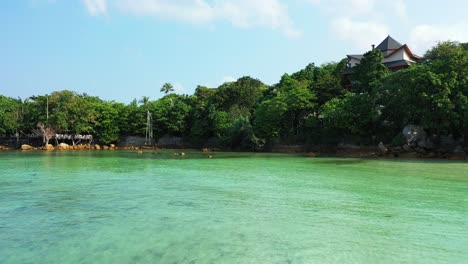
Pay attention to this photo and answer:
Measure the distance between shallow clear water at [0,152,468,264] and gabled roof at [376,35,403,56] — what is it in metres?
30.9

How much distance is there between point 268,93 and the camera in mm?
50438

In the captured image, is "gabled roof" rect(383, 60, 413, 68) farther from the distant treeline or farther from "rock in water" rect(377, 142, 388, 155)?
"rock in water" rect(377, 142, 388, 155)

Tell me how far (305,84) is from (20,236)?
37372 mm

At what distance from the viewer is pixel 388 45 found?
43812 millimetres

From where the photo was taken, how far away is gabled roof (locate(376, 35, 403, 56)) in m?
43.4

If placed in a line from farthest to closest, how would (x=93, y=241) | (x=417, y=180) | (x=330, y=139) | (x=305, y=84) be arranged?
(x=305, y=84)
(x=330, y=139)
(x=417, y=180)
(x=93, y=241)

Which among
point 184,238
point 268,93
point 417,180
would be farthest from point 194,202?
point 268,93

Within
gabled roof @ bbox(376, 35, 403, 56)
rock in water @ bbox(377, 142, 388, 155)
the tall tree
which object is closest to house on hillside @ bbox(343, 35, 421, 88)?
gabled roof @ bbox(376, 35, 403, 56)

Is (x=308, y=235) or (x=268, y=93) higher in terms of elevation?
(x=268, y=93)

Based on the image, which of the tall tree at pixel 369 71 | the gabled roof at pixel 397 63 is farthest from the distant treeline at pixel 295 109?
the gabled roof at pixel 397 63

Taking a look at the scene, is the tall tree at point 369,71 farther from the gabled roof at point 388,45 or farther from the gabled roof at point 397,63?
the gabled roof at point 388,45

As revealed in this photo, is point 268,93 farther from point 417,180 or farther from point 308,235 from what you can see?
point 308,235

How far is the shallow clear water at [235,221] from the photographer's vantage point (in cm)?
639

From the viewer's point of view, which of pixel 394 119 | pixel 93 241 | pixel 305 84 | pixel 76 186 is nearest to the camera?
pixel 93 241
